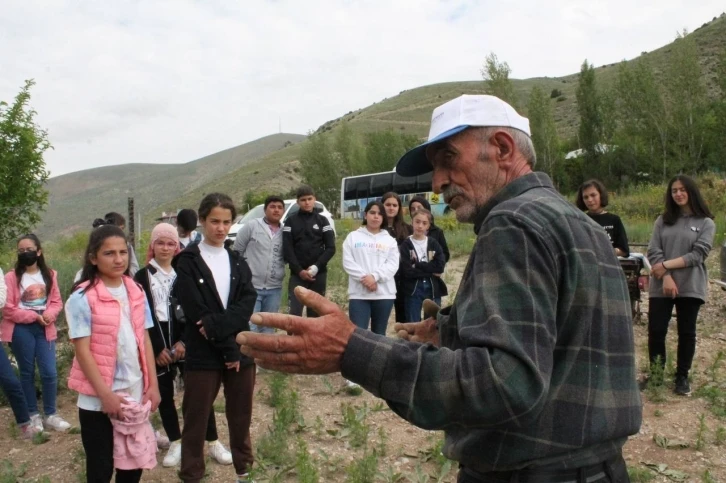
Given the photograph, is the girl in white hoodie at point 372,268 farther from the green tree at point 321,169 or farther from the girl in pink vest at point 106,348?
the green tree at point 321,169

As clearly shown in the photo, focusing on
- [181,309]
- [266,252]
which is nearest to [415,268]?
[266,252]

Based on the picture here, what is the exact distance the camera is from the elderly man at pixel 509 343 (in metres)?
1.07

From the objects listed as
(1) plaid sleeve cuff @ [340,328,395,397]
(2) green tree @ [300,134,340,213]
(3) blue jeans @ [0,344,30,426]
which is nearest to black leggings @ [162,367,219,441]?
(3) blue jeans @ [0,344,30,426]

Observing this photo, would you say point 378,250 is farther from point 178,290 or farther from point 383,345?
point 383,345

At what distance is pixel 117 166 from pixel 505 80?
131m

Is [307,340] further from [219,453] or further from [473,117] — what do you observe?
[219,453]

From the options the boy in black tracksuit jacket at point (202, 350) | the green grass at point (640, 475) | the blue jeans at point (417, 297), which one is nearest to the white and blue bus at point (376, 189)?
the blue jeans at point (417, 297)

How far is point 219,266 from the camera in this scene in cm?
364

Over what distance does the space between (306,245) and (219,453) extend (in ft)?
7.85

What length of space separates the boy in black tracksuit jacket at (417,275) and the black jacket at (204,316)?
2.48m

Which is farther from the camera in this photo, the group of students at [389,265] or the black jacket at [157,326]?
the group of students at [389,265]

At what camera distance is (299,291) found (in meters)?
1.18

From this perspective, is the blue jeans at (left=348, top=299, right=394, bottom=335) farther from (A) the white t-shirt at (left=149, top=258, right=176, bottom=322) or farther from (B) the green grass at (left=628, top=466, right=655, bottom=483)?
(B) the green grass at (left=628, top=466, right=655, bottom=483)

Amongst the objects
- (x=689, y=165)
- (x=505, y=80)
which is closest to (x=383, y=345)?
(x=689, y=165)
